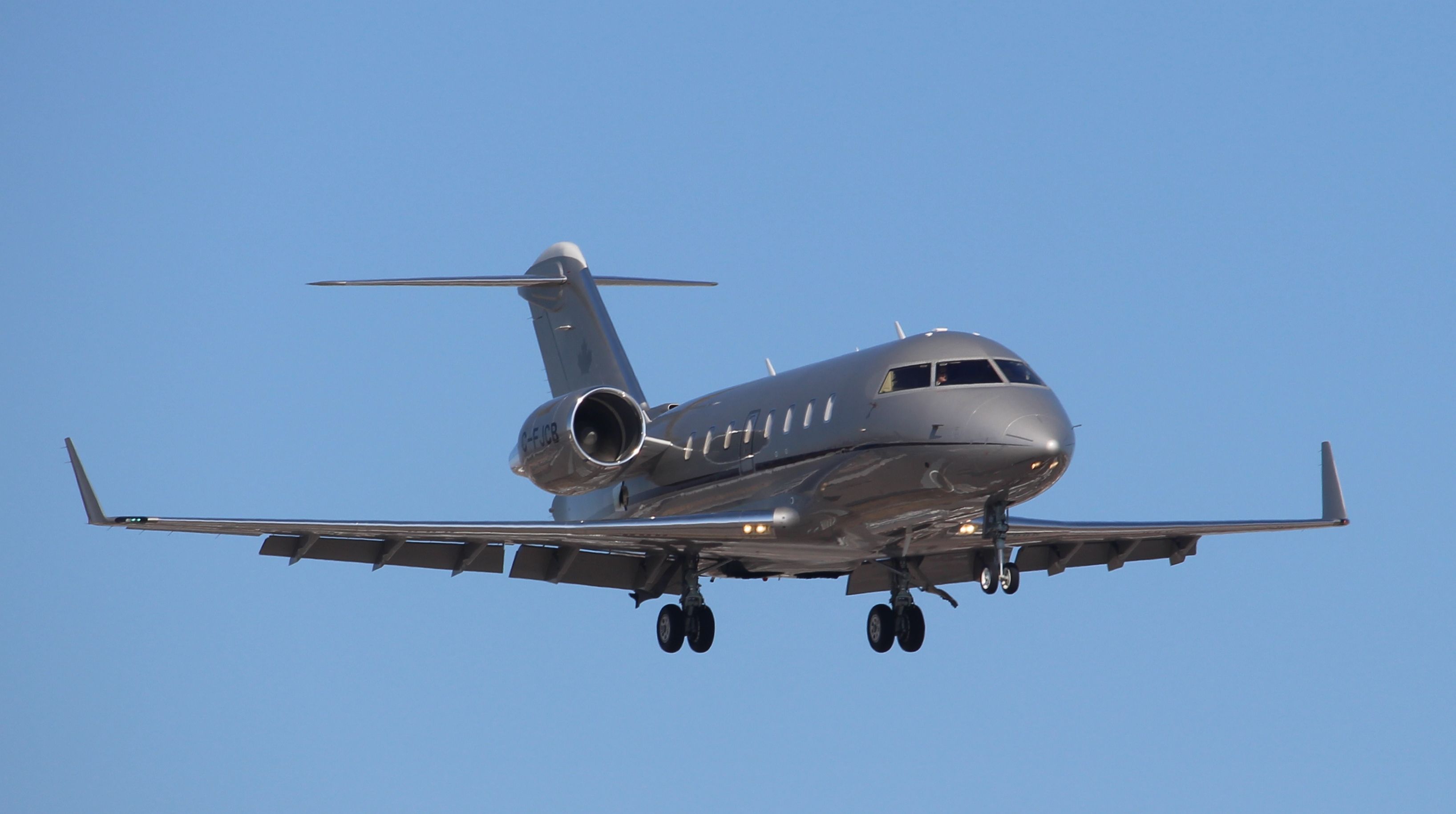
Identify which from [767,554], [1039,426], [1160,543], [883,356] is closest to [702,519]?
[767,554]

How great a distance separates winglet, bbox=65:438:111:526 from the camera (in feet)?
65.1

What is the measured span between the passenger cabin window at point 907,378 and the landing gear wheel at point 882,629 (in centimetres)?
527

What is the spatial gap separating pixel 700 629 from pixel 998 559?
5.63 m

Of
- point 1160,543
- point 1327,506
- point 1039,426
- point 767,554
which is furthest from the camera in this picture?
point 1160,543

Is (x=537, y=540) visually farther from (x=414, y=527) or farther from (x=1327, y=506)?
(x=1327, y=506)

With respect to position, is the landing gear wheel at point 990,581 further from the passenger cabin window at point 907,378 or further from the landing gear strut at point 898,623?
the landing gear strut at point 898,623

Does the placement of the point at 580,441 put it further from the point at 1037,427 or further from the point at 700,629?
the point at 1037,427

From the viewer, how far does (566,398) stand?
2444cm

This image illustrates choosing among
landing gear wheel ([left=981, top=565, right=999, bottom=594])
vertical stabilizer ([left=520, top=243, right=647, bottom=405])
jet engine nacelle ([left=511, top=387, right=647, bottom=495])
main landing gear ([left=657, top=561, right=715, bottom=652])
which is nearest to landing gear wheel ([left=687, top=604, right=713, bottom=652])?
main landing gear ([left=657, top=561, right=715, bottom=652])

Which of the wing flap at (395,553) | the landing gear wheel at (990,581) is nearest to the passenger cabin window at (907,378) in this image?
the landing gear wheel at (990,581)

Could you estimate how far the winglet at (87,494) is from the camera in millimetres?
19828

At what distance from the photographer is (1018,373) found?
21047mm

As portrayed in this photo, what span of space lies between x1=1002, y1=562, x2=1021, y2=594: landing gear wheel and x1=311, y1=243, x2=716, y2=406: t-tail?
884 cm

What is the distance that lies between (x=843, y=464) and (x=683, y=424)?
13.1ft
